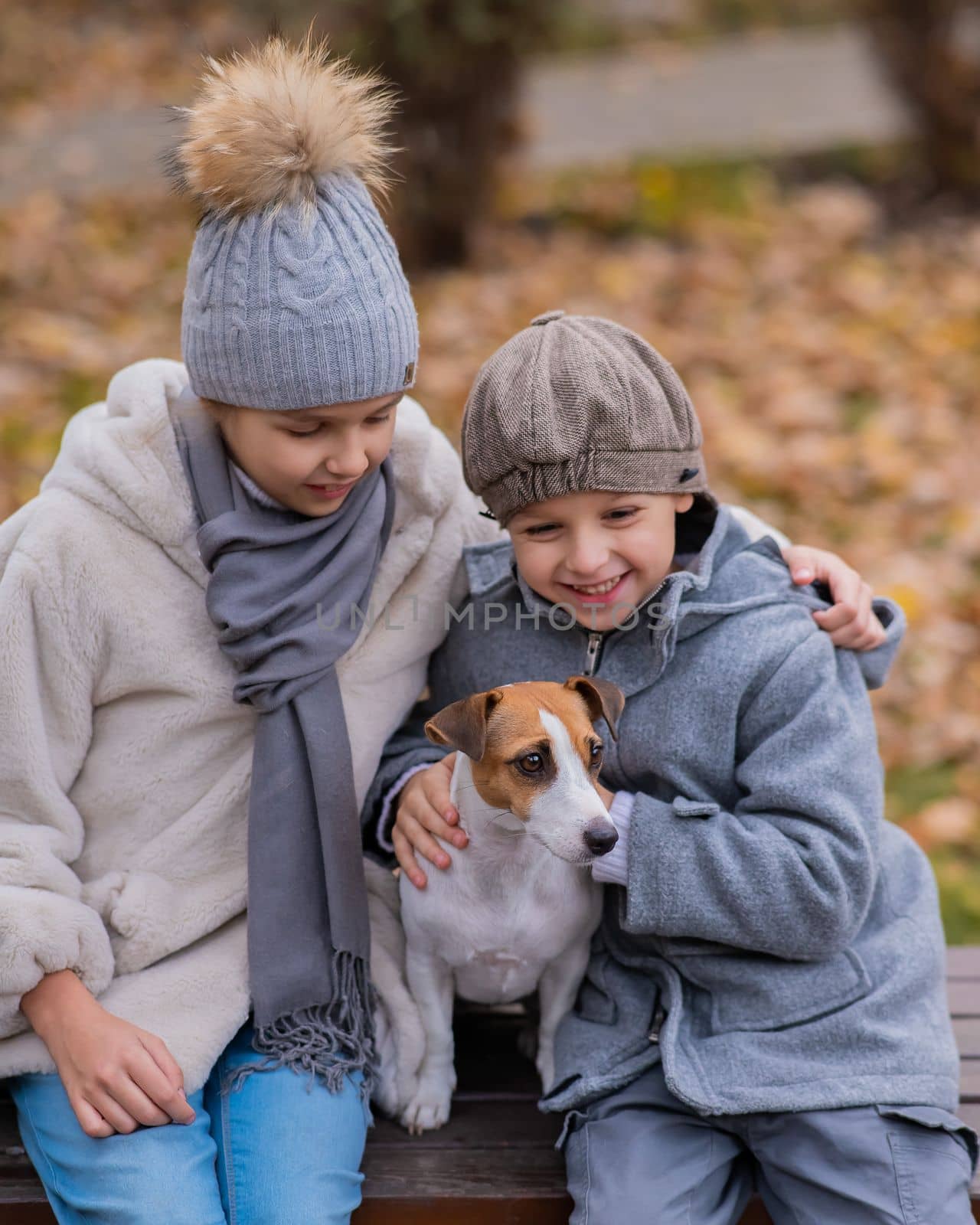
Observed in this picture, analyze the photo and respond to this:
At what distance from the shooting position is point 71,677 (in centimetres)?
237

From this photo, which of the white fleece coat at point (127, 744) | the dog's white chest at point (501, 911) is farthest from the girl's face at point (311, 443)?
the dog's white chest at point (501, 911)

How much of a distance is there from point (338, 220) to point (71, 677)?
36.5 inches

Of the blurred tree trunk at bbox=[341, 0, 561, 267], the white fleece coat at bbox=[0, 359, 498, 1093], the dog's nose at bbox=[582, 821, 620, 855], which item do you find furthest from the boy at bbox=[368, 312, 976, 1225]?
the blurred tree trunk at bbox=[341, 0, 561, 267]

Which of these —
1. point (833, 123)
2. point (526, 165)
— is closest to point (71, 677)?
point (526, 165)

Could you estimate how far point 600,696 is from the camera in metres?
2.20

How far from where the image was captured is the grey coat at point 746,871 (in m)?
2.29

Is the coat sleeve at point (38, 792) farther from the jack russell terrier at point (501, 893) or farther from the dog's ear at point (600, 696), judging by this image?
the dog's ear at point (600, 696)

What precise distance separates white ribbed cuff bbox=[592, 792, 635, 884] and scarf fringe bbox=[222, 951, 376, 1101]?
49 cm

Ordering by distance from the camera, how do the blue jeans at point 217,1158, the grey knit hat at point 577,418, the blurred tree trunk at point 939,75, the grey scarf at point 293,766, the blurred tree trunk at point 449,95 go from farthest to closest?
the blurred tree trunk at point 939,75
the blurred tree trunk at point 449,95
the grey scarf at point 293,766
the grey knit hat at point 577,418
the blue jeans at point 217,1158

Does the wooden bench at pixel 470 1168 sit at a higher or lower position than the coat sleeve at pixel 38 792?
lower

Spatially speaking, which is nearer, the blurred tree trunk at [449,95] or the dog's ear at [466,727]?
the dog's ear at [466,727]

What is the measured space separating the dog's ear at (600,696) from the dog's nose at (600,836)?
22cm

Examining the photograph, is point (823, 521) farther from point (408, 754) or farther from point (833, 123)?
point (833, 123)

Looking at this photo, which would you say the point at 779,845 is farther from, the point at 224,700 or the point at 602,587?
the point at 224,700
